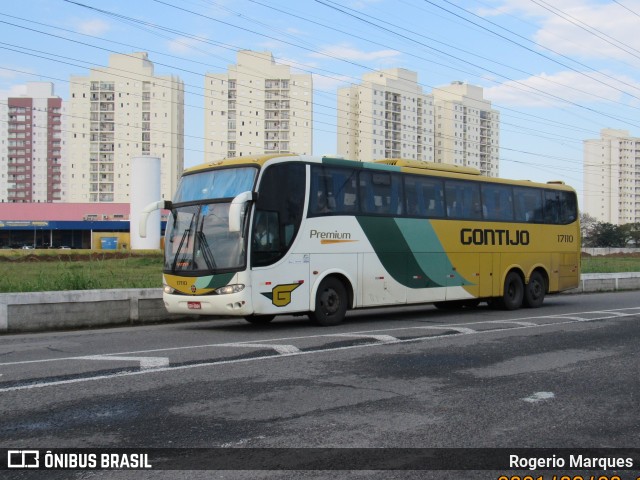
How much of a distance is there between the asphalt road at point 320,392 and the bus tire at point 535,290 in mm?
7799

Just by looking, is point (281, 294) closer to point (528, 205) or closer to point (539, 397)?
point (539, 397)

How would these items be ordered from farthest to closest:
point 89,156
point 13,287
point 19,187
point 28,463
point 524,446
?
point 19,187 < point 89,156 < point 13,287 < point 524,446 < point 28,463

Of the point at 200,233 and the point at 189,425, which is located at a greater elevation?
the point at 200,233

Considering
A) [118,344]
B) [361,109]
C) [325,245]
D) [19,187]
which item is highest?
[361,109]

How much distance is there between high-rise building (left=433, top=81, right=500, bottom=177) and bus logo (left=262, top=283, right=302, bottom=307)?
431ft

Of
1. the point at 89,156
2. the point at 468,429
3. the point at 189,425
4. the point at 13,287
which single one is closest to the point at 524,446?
the point at 468,429

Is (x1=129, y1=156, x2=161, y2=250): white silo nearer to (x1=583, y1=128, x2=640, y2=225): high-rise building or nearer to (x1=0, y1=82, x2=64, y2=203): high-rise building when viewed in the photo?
(x1=0, y1=82, x2=64, y2=203): high-rise building

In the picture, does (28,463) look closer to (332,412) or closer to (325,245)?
(332,412)

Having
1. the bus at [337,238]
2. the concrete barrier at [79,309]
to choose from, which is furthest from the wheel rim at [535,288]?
the concrete barrier at [79,309]

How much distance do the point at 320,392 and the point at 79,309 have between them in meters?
9.24

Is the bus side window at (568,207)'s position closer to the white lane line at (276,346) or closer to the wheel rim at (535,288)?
the wheel rim at (535,288)

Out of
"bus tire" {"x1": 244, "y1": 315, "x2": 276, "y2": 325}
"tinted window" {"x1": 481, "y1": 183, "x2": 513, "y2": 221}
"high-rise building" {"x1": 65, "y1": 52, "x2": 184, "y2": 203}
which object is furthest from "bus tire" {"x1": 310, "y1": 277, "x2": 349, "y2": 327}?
"high-rise building" {"x1": 65, "y1": 52, "x2": 184, "y2": 203}

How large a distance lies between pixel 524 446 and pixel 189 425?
2717mm

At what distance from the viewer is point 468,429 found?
6.14 meters
